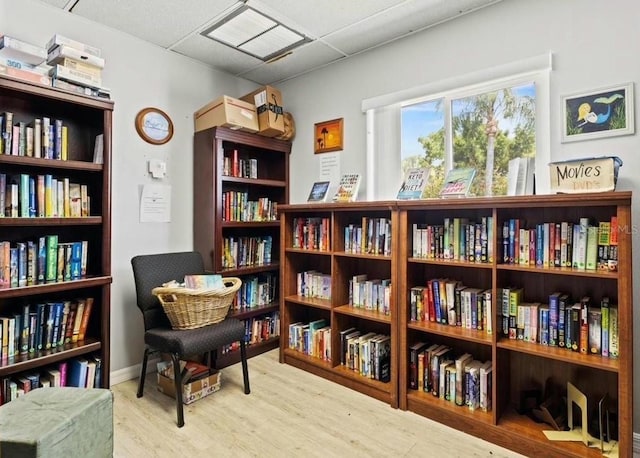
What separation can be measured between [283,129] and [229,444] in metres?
2.35

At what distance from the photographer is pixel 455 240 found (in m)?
2.18

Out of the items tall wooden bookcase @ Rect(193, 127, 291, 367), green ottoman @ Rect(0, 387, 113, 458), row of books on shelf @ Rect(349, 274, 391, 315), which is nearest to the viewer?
green ottoman @ Rect(0, 387, 113, 458)

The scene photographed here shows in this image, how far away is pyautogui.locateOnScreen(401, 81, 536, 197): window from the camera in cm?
223

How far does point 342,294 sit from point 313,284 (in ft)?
1.08

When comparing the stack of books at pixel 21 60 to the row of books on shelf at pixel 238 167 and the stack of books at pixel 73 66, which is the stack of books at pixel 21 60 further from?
the row of books on shelf at pixel 238 167

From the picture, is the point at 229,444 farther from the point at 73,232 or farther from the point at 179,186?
the point at 179,186

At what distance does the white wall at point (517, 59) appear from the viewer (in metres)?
1.84

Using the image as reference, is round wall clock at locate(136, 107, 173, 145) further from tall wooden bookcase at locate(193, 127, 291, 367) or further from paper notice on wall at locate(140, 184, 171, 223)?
paper notice on wall at locate(140, 184, 171, 223)

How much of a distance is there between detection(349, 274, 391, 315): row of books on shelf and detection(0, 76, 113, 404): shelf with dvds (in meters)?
1.60

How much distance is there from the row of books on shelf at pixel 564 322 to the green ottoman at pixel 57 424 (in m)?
2.01

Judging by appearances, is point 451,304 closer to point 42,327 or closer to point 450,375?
point 450,375

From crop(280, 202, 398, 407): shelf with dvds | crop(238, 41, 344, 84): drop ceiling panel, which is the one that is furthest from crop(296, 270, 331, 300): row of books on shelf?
crop(238, 41, 344, 84): drop ceiling panel

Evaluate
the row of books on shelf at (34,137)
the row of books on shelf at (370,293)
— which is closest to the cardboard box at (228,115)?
the row of books on shelf at (34,137)

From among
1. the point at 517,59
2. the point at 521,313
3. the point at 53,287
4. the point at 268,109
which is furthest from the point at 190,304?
the point at 517,59
